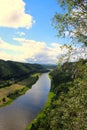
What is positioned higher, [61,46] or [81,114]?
[61,46]

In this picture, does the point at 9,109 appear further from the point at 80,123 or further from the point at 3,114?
the point at 80,123

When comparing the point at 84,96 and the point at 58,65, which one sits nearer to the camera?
the point at 84,96

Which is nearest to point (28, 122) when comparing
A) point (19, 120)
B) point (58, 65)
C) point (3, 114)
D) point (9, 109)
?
point (19, 120)

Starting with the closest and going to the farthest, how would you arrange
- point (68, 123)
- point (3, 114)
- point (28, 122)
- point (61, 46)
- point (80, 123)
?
point (80, 123) → point (68, 123) → point (61, 46) → point (28, 122) → point (3, 114)

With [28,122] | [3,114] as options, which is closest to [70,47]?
[28,122]

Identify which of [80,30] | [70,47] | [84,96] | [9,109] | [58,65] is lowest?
[9,109]

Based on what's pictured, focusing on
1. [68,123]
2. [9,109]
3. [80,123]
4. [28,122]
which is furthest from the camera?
[9,109]

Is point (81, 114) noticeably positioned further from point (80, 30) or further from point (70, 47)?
point (80, 30)

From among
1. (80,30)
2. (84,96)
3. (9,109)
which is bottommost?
(9,109)

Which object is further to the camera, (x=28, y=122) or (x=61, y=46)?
(x=28, y=122)
